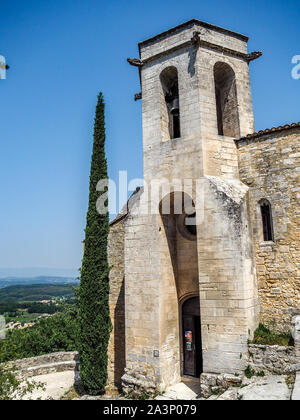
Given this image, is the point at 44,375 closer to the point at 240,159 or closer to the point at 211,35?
the point at 240,159

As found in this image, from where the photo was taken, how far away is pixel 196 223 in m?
8.30

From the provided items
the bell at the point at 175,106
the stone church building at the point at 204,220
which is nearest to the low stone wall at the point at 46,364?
the stone church building at the point at 204,220

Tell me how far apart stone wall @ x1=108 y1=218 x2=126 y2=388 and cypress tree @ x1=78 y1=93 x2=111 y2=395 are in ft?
2.37

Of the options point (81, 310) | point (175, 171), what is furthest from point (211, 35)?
point (81, 310)

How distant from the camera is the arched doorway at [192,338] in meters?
9.22

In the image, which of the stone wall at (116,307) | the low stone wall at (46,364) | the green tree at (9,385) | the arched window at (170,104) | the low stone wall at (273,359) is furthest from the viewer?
the low stone wall at (46,364)

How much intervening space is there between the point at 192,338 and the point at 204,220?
3.66 m

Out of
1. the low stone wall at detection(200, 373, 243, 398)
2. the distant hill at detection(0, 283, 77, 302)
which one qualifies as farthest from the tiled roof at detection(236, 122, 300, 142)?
the distant hill at detection(0, 283, 77, 302)

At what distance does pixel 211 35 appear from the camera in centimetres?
947

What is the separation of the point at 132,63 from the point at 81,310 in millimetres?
7920

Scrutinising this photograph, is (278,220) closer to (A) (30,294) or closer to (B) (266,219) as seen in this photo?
(B) (266,219)

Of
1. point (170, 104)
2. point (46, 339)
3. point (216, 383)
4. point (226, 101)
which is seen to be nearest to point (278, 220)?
point (226, 101)

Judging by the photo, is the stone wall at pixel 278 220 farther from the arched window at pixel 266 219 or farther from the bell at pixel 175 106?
the bell at pixel 175 106

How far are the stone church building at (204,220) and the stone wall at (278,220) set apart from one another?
3 cm
